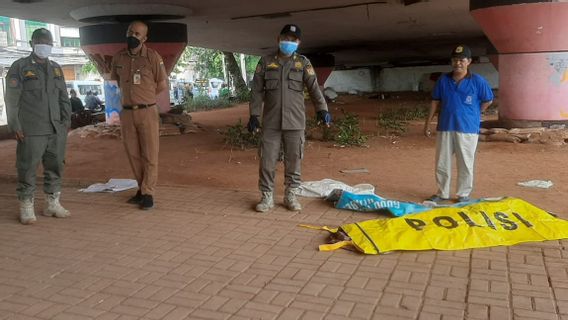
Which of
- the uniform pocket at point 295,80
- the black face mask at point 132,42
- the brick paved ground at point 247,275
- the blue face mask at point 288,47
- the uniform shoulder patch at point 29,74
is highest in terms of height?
the black face mask at point 132,42

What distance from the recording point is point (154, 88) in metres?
5.75

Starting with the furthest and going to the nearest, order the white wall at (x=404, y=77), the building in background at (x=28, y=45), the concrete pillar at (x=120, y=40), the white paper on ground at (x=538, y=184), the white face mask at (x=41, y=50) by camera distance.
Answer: the white wall at (x=404, y=77), the building in background at (x=28, y=45), the concrete pillar at (x=120, y=40), the white paper on ground at (x=538, y=184), the white face mask at (x=41, y=50)

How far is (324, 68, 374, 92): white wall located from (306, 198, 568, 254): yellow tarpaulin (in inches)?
1157

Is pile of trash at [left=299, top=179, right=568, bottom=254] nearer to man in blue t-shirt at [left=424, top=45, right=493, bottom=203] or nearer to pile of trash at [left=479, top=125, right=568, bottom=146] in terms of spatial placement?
man in blue t-shirt at [left=424, top=45, right=493, bottom=203]

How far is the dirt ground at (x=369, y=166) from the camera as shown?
6498 mm

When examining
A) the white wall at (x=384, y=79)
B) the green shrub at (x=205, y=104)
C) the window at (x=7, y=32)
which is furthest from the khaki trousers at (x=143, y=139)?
the window at (x=7, y=32)

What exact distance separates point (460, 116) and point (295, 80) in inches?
69.3

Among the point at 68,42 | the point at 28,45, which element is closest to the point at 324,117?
the point at 28,45

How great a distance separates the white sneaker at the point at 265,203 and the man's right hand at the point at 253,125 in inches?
27.1

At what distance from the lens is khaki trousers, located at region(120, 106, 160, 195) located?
5672 millimetres

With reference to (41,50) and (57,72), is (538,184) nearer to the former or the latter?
(57,72)

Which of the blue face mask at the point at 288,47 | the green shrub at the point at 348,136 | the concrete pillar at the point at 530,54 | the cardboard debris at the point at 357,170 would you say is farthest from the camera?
the green shrub at the point at 348,136

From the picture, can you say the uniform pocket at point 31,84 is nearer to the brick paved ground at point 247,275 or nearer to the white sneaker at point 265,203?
the brick paved ground at point 247,275

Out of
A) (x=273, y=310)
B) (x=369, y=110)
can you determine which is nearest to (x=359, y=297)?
(x=273, y=310)
